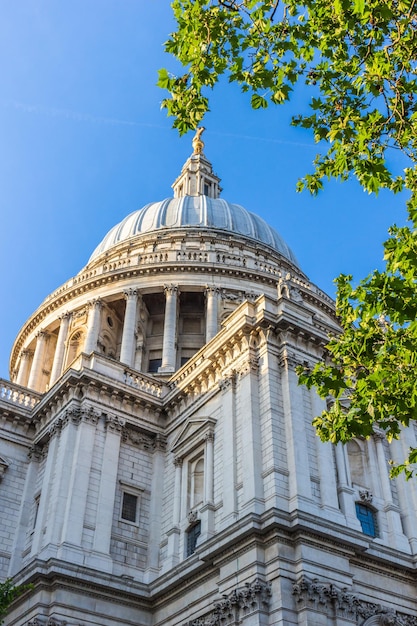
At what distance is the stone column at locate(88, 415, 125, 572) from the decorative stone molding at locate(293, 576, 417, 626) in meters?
7.47

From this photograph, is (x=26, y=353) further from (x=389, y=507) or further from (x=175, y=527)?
(x=389, y=507)

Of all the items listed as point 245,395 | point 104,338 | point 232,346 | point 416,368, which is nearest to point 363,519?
point 245,395

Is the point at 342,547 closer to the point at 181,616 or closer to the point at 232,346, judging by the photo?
the point at 181,616

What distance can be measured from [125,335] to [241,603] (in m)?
23.2

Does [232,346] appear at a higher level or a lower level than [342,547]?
higher

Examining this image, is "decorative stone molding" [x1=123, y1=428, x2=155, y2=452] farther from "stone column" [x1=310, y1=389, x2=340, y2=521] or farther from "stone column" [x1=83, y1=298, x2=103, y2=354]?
"stone column" [x1=83, y1=298, x2=103, y2=354]

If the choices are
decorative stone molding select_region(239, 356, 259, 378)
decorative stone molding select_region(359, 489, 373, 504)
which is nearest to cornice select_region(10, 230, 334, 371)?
decorative stone molding select_region(239, 356, 259, 378)

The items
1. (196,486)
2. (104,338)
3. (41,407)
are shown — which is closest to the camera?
(196,486)

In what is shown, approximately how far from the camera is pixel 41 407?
94.2 ft

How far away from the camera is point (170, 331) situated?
134 feet

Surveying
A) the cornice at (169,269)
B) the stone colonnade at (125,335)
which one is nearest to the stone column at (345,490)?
the stone colonnade at (125,335)

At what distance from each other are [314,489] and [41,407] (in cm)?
1230

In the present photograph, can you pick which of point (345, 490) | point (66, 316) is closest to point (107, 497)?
point (345, 490)

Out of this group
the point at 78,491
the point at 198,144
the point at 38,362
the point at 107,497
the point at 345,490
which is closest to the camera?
the point at 345,490
